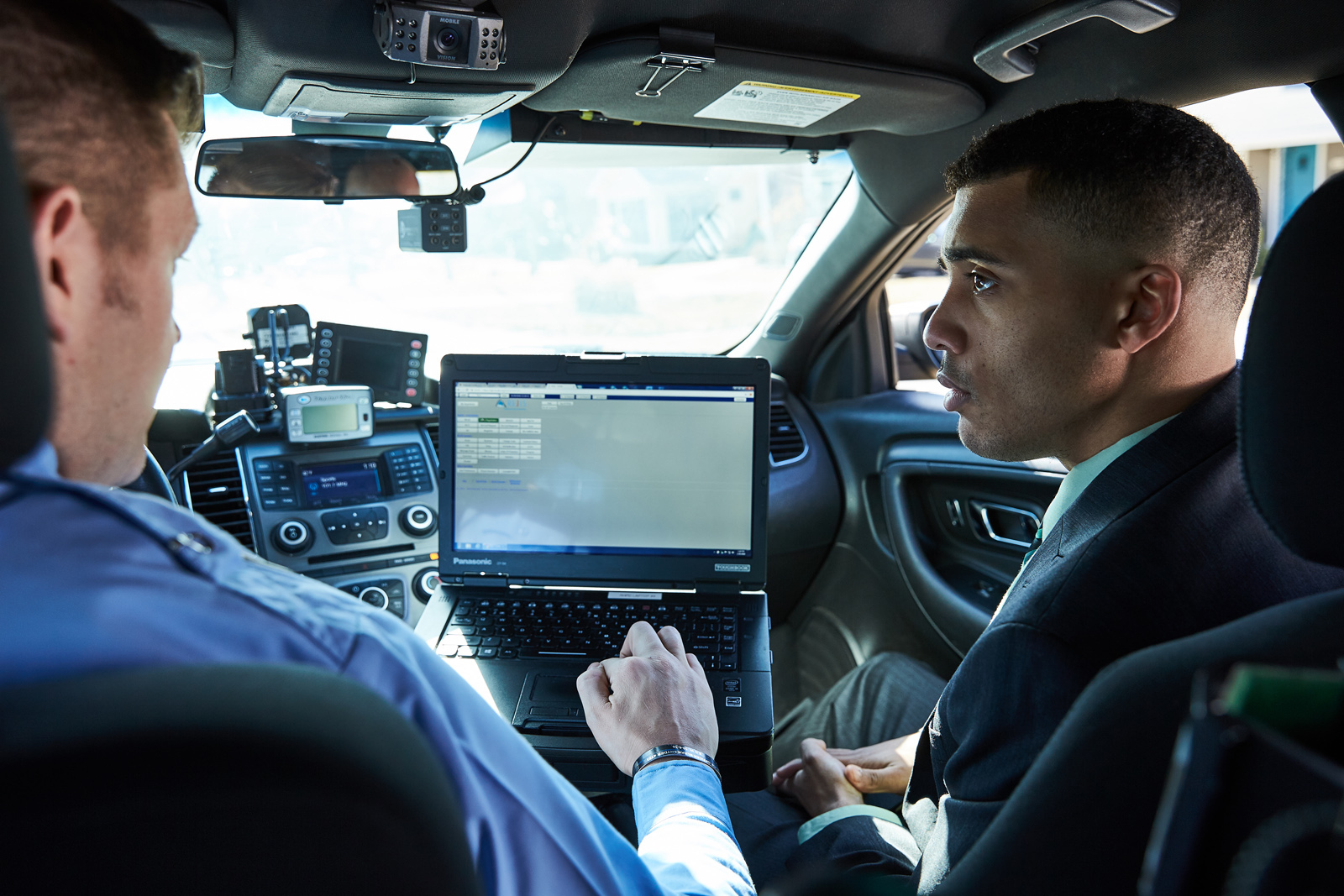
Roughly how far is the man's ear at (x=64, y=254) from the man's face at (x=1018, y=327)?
1.32 m

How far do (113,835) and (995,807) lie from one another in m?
0.89

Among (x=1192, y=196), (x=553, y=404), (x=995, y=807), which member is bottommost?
(x=995, y=807)

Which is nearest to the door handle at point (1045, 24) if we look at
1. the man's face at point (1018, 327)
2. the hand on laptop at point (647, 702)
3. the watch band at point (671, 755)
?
the man's face at point (1018, 327)

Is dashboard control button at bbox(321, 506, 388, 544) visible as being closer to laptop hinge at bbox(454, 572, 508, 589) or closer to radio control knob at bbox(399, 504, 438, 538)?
radio control knob at bbox(399, 504, 438, 538)

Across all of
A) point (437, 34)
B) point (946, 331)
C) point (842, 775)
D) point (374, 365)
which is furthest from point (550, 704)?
point (374, 365)

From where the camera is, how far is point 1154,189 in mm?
1403

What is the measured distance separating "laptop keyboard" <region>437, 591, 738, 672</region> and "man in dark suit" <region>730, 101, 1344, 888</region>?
1.19 ft

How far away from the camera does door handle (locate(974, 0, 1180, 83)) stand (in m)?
1.69

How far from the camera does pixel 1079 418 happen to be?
1472 mm

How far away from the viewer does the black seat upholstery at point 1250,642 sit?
74 centimetres

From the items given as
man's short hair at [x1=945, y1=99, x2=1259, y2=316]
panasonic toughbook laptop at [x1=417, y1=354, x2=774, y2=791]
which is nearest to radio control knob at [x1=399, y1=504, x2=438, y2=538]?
panasonic toughbook laptop at [x1=417, y1=354, x2=774, y2=791]

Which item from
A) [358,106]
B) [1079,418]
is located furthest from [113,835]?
[358,106]

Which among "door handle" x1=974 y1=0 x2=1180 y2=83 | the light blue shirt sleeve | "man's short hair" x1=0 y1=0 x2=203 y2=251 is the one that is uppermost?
"door handle" x1=974 y1=0 x2=1180 y2=83

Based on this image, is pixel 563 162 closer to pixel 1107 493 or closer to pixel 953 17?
pixel 953 17
